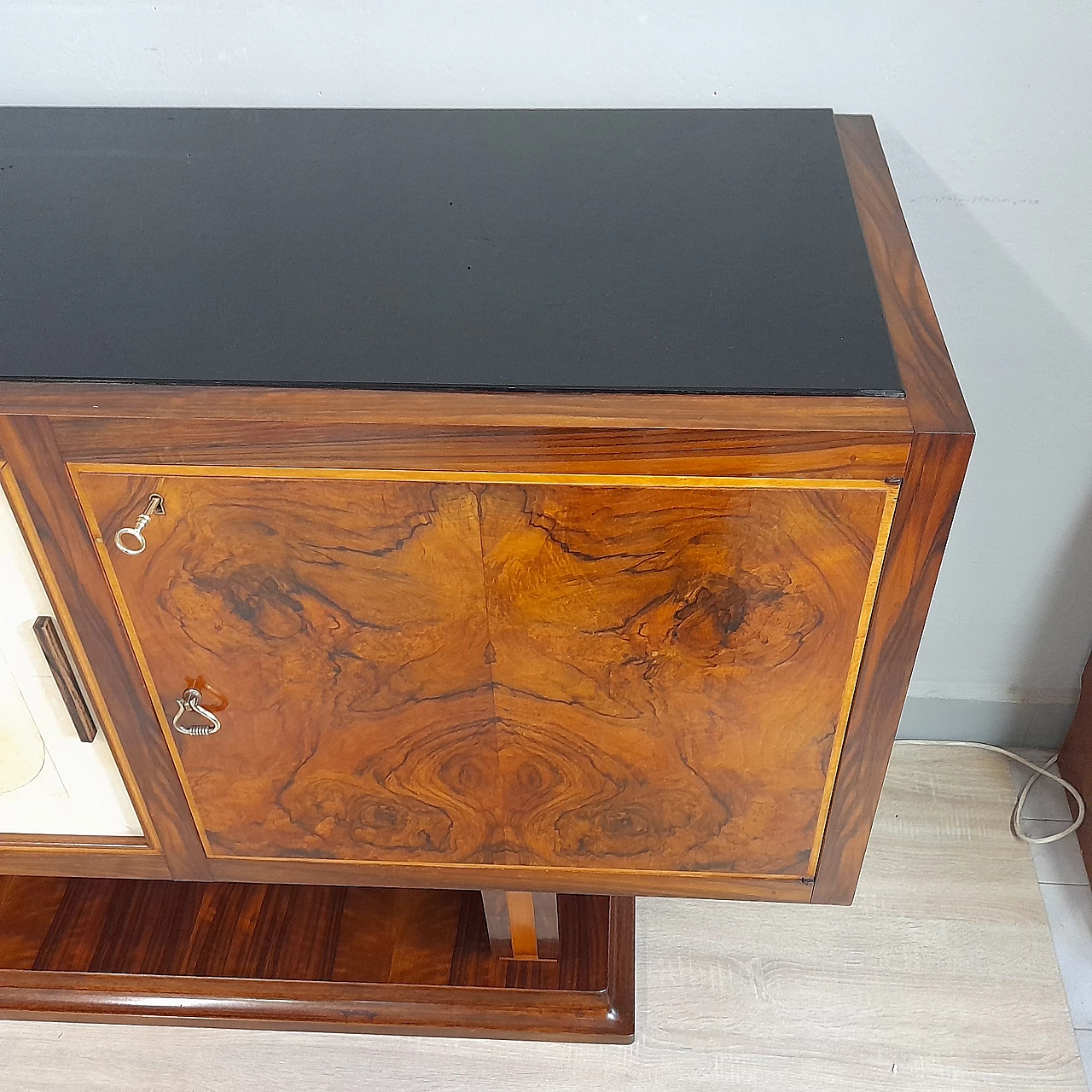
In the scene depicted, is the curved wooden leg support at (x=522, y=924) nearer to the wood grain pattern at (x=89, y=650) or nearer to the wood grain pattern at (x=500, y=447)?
the wood grain pattern at (x=89, y=650)

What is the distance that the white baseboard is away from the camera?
1.34 metres

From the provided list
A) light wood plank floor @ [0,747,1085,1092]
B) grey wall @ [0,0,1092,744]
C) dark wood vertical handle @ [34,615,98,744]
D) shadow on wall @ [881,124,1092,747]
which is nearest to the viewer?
dark wood vertical handle @ [34,615,98,744]

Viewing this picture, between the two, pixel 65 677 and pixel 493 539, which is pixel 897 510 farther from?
pixel 65 677

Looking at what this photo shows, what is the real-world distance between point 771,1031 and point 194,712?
0.71 metres

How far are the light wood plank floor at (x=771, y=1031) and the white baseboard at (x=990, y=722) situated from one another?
0.65ft

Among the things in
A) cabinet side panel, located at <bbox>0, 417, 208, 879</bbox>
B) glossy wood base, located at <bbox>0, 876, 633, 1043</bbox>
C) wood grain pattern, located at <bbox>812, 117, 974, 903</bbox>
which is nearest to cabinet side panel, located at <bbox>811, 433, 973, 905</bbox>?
wood grain pattern, located at <bbox>812, 117, 974, 903</bbox>


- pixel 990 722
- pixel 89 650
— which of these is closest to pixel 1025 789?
pixel 990 722

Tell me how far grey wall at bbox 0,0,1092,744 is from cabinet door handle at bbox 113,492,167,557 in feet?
1.49

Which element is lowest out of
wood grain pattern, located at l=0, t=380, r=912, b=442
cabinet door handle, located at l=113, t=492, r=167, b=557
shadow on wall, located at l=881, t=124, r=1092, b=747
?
shadow on wall, located at l=881, t=124, r=1092, b=747

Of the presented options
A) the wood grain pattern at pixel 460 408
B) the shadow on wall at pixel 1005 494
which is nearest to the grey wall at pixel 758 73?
the shadow on wall at pixel 1005 494

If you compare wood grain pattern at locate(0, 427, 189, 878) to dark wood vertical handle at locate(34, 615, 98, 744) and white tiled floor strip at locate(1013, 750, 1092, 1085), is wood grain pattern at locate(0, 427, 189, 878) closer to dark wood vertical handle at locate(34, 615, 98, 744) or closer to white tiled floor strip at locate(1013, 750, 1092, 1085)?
dark wood vertical handle at locate(34, 615, 98, 744)

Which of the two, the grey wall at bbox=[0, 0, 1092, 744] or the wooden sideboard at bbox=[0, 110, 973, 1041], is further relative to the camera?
the grey wall at bbox=[0, 0, 1092, 744]

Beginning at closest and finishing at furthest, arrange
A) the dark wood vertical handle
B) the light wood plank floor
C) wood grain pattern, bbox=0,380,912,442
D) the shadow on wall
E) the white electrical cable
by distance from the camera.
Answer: wood grain pattern, bbox=0,380,912,442
the dark wood vertical handle
the shadow on wall
the light wood plank floor
the white electrical cable

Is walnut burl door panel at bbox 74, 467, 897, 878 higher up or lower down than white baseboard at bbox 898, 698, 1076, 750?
higher up
